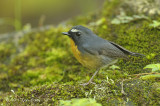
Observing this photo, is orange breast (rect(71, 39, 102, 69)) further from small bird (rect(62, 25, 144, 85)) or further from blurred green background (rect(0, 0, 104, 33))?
blurred green background (rect(0, 0, 104, 33))

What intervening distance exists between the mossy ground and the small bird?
1.06 ft

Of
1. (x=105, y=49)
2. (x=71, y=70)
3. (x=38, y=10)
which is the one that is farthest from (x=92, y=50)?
(x=38, y=10)

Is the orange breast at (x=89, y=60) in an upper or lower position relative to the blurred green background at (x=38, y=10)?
lower

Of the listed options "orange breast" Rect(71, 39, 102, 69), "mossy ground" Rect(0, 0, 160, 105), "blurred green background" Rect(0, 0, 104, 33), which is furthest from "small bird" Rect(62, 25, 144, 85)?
"blurred green background" Rect(0, 0, 104, 33)

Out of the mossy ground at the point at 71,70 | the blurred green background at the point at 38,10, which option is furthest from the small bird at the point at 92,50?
the blurred green background at the point at 38,10

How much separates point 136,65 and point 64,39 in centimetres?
280

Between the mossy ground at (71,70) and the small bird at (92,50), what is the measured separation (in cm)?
32

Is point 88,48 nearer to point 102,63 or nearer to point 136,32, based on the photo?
point 102,63

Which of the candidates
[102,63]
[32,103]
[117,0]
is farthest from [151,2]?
[32,103]

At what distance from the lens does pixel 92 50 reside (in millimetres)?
4355

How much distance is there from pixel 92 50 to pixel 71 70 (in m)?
1.33

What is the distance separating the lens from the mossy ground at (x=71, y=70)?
3594mm

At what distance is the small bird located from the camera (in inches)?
171

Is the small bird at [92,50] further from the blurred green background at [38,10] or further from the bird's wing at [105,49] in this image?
the blurred green background at [38,10]
